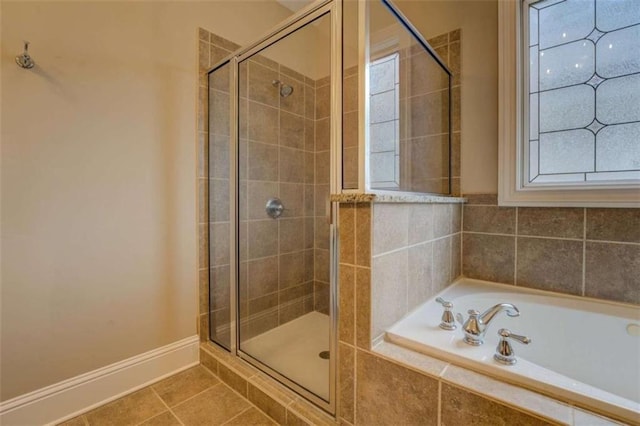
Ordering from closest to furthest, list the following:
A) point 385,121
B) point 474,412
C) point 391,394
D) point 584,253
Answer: point 474,412, point 391,394, point 385,121, point 584,253

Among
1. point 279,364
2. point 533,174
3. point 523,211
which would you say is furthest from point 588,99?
point 279,364

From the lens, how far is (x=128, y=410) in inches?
49.5

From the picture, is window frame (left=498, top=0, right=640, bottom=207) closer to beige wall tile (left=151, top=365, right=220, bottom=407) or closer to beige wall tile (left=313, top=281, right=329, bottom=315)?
beige wall tile (left=313, top=281, right=329, bottom=315)

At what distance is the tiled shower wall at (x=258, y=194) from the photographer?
160 centimetres

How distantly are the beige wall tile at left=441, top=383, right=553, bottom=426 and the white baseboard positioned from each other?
4.65 feet

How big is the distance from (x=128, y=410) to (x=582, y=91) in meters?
2.70

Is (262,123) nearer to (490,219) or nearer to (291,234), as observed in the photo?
(291,234)

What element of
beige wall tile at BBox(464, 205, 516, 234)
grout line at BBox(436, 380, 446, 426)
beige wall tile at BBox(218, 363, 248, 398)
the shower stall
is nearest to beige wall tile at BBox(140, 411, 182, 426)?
beige wall tile at BBox(218, 363, 248, 398)

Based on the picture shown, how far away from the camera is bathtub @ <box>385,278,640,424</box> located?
0.76m

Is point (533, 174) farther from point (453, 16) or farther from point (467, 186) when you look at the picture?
point (453, 16)

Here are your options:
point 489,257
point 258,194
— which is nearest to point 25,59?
point 258,194

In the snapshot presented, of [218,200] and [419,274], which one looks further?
[218,200]

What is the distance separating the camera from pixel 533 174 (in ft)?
4.95

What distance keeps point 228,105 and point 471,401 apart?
1.76 meters
